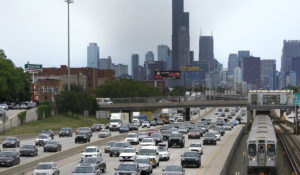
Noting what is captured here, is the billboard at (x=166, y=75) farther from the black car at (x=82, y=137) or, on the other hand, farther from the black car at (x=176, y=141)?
the black car at (x=176, y=141)

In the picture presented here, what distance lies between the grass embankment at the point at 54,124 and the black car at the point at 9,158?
1569 inches

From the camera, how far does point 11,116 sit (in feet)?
320

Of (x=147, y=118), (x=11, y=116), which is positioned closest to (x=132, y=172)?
(x=11, y=116)

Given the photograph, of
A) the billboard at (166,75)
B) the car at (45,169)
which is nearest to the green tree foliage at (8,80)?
the billboard at (166,75)

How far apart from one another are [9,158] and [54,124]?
62922 mm

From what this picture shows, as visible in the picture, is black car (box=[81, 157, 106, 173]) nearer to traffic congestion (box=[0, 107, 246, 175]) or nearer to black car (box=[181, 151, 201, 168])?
traffic congestion (box=[0, 107, 246, 175])

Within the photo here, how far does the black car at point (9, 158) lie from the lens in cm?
4516

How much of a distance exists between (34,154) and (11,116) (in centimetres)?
4447

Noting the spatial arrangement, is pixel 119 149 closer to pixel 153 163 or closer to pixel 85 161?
pixel 153 163

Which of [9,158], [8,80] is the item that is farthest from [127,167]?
[8,80]

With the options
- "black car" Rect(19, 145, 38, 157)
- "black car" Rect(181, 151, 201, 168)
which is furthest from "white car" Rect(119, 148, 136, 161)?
"black car" Rect(19, 145, 38, 157)

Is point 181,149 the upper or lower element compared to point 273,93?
lower

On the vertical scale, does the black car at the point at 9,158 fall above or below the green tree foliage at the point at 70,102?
below

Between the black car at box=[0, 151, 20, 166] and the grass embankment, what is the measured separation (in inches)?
1569
